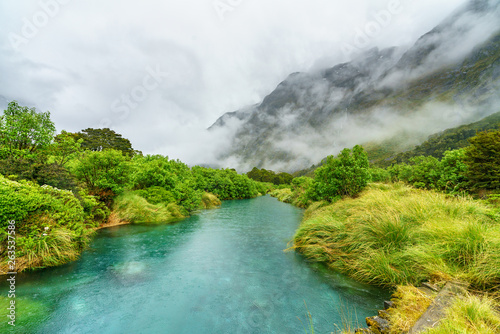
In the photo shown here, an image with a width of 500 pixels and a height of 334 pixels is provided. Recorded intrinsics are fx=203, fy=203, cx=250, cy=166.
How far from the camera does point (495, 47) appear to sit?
13138 cm

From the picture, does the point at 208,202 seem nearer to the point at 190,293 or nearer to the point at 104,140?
the point at 190,293

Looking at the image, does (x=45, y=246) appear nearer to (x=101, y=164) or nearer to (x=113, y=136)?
(x=101, y=164)

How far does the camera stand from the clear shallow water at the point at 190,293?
206 inches

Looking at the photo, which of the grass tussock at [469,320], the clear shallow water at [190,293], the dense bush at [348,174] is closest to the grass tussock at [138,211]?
the clear shallow water at [190,293]

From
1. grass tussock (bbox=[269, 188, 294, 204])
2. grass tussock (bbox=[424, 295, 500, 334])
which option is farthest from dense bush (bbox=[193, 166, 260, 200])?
grass tussock (bbox=[424, 295, 500, 334])

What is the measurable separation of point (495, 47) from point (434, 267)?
214 metres

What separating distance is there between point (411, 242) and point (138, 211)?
18.9 m

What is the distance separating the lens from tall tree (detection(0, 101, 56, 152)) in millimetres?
11750

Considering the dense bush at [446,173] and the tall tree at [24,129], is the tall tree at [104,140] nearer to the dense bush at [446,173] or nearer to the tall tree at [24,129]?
the tall tree at [24,129]

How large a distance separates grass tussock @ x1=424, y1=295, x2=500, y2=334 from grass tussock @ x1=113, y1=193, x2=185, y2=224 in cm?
1942

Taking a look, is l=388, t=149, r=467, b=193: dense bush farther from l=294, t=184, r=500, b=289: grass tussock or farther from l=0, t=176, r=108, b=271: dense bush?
l=0, t=176, r=108, b=271: dense bush

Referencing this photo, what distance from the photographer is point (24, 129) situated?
12.0 meters

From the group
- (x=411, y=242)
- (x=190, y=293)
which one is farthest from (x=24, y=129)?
(x=411, y=242)

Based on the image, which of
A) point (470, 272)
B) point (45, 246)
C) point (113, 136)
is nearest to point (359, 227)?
point (470, 272)
